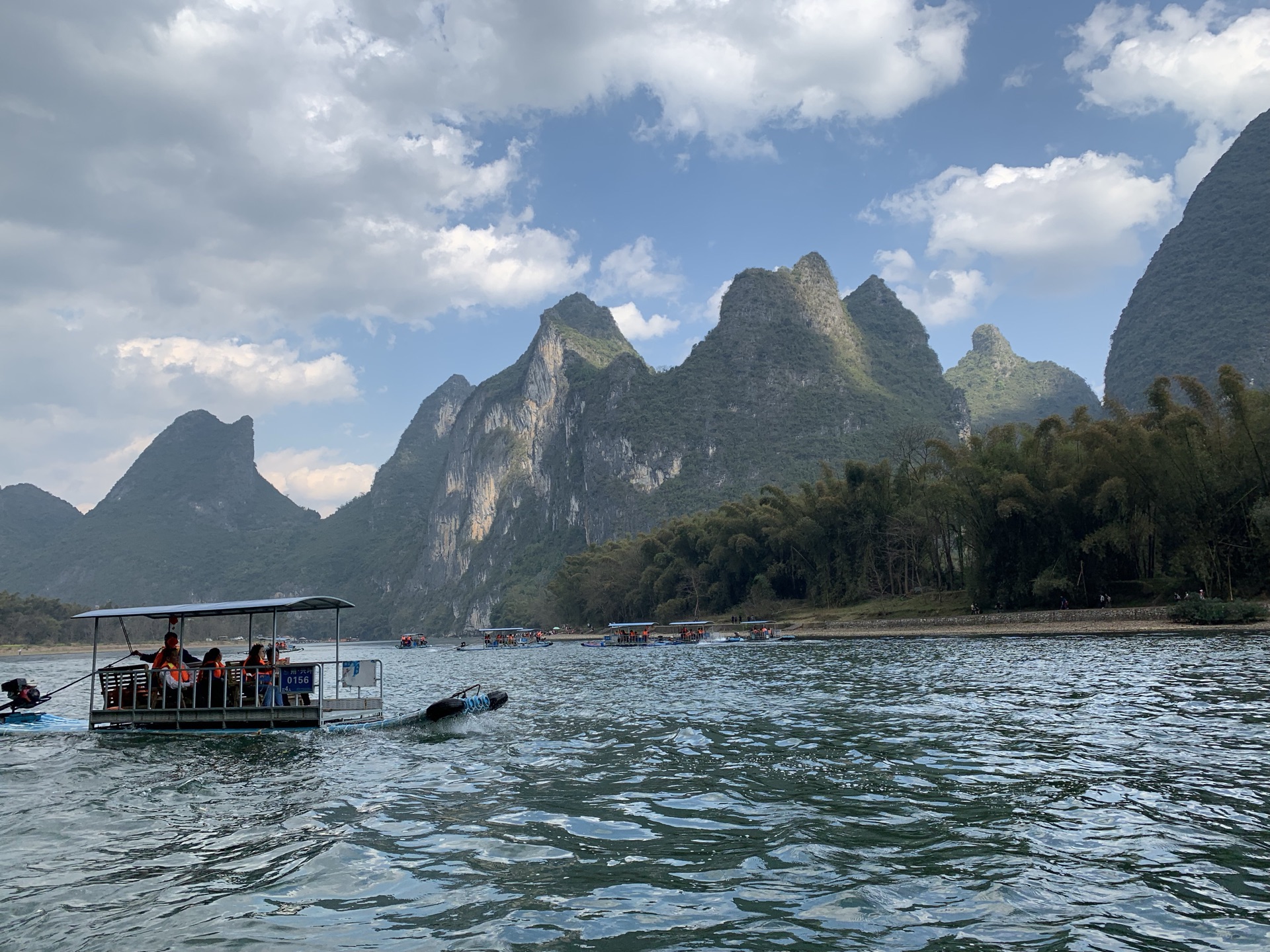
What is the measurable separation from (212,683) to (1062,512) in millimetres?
46235

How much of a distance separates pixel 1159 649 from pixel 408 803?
103 ft

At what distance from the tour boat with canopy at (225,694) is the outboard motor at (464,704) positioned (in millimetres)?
559

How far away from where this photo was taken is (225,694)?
20.9m

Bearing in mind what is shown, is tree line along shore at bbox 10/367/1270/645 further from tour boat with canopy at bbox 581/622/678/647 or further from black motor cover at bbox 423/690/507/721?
black motor cover at bbox 423/690/507/721

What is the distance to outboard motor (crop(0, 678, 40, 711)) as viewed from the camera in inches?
966

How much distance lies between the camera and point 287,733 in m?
20.9

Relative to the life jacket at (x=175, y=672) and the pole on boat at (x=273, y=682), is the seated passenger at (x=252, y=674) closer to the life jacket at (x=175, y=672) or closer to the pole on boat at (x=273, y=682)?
the pole on boat at (x=273, y=682)

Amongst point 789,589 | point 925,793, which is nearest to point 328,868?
point 925,793

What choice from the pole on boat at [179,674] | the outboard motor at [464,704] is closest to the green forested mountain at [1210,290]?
the outboard motor at [464,704]

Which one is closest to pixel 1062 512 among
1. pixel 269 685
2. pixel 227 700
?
pixel 269 685

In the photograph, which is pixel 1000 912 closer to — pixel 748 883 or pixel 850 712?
pixel 748 883

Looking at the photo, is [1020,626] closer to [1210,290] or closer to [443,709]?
[443,709]

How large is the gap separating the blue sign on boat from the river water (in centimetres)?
157

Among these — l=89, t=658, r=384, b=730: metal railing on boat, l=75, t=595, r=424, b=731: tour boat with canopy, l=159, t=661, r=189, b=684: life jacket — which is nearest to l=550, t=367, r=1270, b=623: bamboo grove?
l=75, t=595, r=424, b=731: tour boat with canopy
